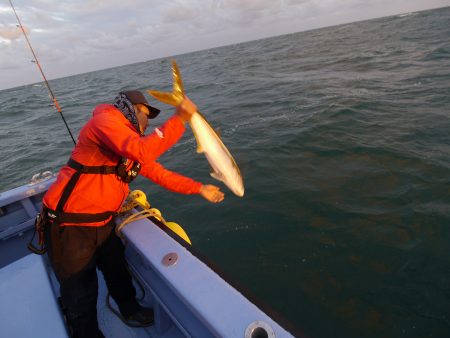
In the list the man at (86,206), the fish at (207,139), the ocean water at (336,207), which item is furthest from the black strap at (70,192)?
the ocean water at (336,207)

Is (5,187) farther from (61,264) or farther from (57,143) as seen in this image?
(61,264)

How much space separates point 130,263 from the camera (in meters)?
3.73

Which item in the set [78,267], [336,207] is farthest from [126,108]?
[336,207]

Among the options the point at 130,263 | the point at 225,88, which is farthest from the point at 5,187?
the point at 225,88

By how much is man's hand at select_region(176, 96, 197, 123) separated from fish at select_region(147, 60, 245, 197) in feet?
0.09

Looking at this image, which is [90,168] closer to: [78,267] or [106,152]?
[106,152]

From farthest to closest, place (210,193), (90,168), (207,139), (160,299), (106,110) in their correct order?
(210,193)
(160,299)
(90,168)
(106,110)
(207,139)

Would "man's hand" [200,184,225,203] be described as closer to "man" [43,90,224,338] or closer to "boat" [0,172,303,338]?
"boat" [0,172,303,338]

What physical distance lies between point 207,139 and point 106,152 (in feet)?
3.84

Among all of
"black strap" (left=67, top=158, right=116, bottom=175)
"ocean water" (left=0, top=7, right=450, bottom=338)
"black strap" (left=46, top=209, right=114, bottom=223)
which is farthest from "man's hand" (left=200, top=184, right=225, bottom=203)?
"ocean water" (left=0, top=7, right=450, bottom=338)

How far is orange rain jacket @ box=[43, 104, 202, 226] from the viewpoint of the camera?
8.30ft

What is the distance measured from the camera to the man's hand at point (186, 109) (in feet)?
7.94

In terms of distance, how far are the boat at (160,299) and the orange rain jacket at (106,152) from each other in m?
0.51

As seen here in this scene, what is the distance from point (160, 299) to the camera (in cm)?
316
